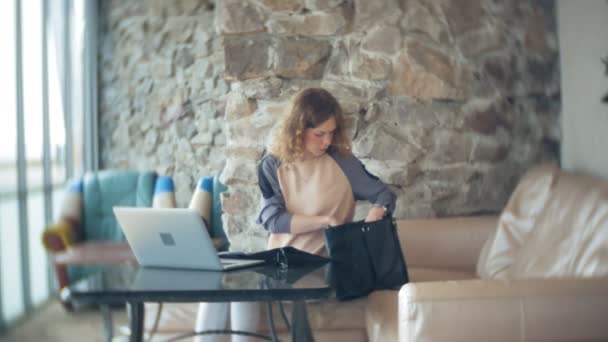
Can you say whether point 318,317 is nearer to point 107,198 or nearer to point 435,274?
point 435,274

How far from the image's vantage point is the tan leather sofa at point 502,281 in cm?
191

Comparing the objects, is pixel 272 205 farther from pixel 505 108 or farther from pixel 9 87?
pixel 9 87

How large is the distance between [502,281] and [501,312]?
0.11 metres

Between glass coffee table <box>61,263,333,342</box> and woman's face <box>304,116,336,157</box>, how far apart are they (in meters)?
0.66

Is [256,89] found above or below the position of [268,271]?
above

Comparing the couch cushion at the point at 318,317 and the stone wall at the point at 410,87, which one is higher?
the stone wall at the point at 410,87

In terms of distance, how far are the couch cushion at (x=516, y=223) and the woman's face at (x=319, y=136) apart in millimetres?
906

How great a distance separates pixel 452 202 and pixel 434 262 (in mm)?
431

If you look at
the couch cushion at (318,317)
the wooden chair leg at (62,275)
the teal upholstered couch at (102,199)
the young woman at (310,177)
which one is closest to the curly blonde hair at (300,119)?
the young woman at (310,177)

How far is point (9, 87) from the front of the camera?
14.3 feet

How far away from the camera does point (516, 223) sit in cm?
302

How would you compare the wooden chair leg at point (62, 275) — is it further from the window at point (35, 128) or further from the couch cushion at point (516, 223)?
the couch cushion at point (516, 223)

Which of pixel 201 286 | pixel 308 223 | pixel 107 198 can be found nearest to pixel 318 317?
pixel 308 223

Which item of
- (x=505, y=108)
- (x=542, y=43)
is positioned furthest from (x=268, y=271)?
(x=542, y=43)
